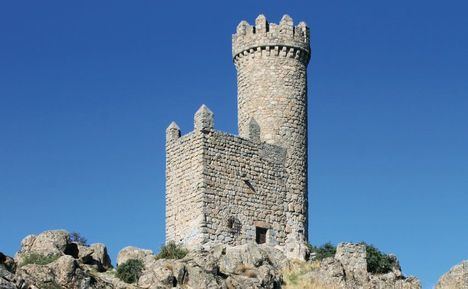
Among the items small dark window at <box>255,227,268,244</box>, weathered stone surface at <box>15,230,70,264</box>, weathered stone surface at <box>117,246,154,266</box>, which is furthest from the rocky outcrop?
Answer: weathered stone surface at <box>15,230,70,264</box>

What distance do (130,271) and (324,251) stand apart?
904 cm

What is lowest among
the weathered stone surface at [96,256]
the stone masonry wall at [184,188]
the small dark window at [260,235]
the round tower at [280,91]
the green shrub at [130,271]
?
the green shrub at [130,271]

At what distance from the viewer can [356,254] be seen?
37.4m

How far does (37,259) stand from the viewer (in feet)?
110

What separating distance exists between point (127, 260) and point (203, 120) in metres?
6.41

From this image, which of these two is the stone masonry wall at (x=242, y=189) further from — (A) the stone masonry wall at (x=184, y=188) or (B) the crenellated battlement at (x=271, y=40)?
(B) the crenellated battlement at (x=271, y=40)

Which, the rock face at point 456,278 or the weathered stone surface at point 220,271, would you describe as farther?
the rock face at point 456,278

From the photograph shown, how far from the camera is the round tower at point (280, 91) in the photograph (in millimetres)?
41125

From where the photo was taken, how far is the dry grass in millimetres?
35031

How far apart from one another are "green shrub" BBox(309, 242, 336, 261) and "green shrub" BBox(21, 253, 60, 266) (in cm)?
1033

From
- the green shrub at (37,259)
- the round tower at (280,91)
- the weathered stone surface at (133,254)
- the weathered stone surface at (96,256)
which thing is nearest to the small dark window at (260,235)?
the round tower at (280,91)

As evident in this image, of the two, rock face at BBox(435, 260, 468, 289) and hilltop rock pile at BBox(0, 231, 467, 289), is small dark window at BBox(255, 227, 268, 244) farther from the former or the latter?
rock face at BBox(435, 260, 468, 289)

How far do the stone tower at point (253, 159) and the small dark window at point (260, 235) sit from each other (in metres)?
0.04

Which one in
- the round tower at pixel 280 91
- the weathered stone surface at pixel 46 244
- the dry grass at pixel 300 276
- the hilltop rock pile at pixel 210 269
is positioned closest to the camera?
the hilltop rock pile at pixel 210 269
